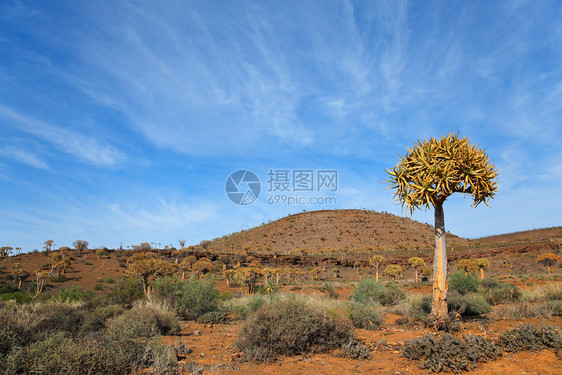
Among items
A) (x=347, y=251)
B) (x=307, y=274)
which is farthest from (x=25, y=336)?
(x=347, y=251)

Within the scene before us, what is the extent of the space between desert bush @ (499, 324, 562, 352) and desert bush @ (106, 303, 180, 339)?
25.8 ft

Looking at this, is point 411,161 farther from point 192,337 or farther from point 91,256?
point 91,256

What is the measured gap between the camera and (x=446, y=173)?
895cm

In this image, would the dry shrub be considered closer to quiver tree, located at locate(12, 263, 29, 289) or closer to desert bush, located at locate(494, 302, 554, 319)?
desert bush, located at locate(494, 302, 554, 319)

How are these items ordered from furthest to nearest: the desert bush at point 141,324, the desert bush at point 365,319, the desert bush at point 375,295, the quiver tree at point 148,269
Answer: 1. the quiver tree at point 148,269
2. the desert bush at point 375,295
3. the desert bush at point 365,319
4. the desert bush at point 141,324

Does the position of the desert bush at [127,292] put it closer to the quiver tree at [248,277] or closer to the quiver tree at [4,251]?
the quiver tree at [248,277]

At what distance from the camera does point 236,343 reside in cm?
779

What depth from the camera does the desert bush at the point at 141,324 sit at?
6.72 m

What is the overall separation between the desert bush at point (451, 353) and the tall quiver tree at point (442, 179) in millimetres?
2642

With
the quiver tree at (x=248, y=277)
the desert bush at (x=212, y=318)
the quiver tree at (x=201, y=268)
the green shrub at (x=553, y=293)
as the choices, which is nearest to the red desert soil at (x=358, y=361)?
the desert bush at (x=212, y=318)

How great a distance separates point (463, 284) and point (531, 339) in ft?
32.7

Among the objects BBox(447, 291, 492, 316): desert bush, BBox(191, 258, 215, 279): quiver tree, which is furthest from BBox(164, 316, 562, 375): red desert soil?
BBox(191, 258, 215, 279): quiver tree

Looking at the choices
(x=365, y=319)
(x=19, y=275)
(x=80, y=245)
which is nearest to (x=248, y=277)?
(x=365, y=319)

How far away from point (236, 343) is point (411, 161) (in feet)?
24.0
